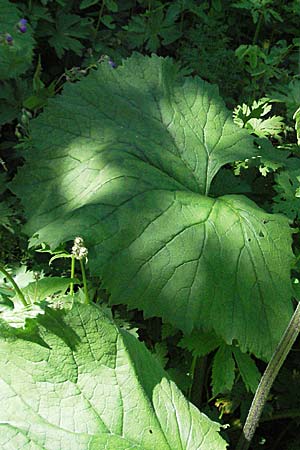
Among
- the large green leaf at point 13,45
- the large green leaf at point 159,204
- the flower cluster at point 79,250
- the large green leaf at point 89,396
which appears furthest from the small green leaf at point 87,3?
the large green leaf at point 89,396

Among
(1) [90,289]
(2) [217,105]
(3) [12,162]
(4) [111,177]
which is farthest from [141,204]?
(3) [12,162]

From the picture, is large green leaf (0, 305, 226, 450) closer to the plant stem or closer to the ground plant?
the ground plant

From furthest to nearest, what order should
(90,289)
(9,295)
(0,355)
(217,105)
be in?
(217,105), (90,289), (9,295), (0,355)

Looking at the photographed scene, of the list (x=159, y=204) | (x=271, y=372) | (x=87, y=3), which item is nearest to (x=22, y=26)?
(x=87, y=3)

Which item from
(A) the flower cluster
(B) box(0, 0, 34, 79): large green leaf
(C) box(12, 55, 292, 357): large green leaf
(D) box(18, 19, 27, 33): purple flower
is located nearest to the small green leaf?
(B) box(0, 0, 34, 79): large green leaf

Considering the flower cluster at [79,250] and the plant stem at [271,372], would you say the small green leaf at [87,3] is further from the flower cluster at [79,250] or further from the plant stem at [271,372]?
the plant stem at [271,372]

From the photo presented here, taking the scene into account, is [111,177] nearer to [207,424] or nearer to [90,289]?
[90,289]
